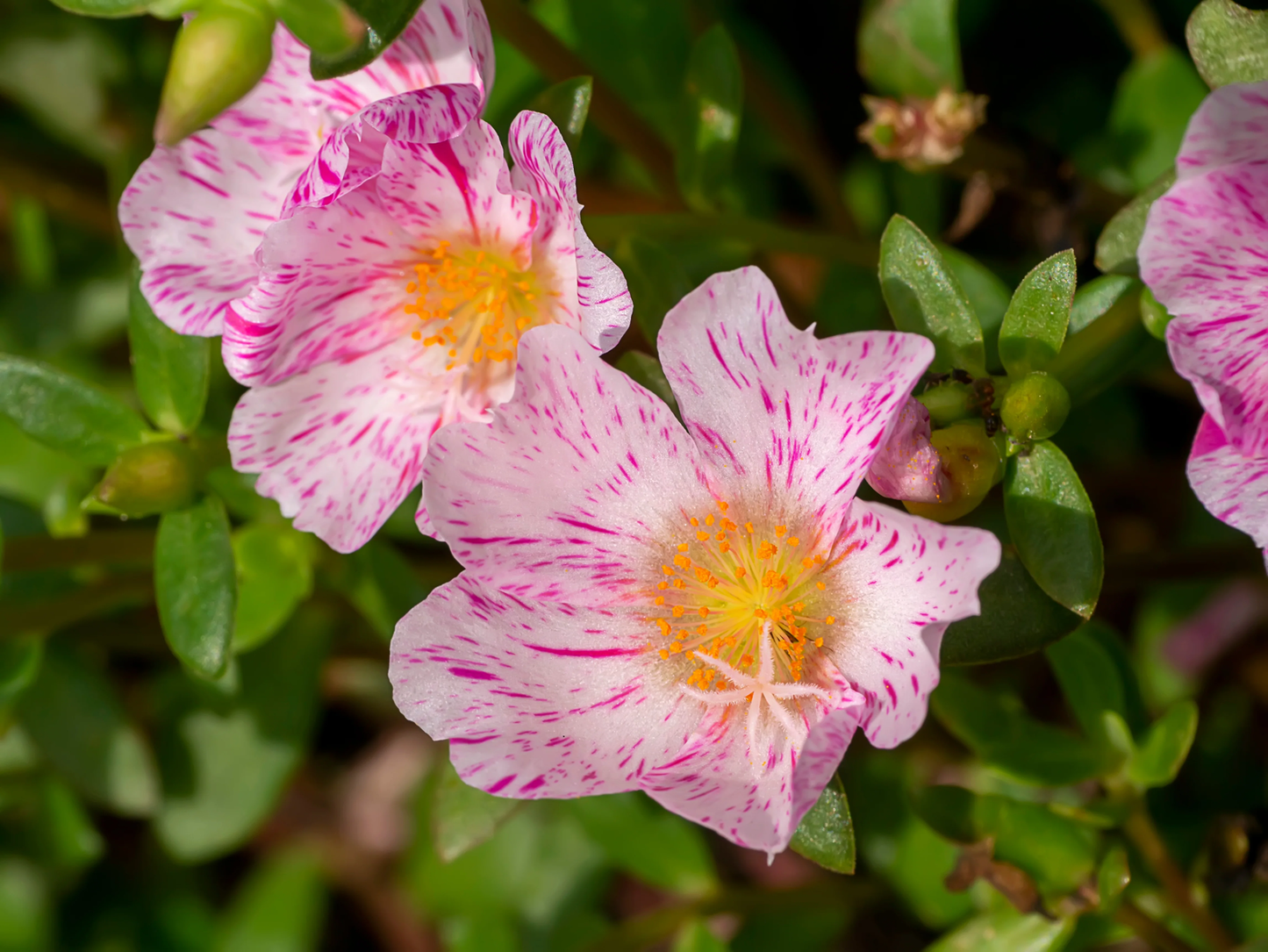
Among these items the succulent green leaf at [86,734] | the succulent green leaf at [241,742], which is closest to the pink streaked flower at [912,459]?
the succulent green leaf at [241,742]

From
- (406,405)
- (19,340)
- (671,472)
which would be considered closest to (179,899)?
(19,340)

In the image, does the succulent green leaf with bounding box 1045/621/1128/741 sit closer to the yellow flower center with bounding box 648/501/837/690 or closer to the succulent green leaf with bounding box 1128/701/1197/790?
the succulent green leaf with bounding box 1128/701/1197/790

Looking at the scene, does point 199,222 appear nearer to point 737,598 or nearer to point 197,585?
point 197,585

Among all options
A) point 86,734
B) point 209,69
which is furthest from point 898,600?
point 86,734

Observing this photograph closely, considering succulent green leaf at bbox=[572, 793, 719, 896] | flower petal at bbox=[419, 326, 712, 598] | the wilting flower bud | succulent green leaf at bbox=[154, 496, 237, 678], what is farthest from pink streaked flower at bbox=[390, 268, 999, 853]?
succulent green leaf at bbox=[572, 793, 719, 896]

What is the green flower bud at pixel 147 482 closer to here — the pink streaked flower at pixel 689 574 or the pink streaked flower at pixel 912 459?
the pink streaked flower at pixel 689 574
